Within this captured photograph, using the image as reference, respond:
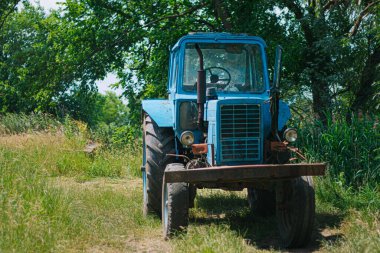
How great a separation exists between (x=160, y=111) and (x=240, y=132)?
1.38 metres

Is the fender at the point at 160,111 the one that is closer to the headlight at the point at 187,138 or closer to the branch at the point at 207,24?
the headlight at the point at 187,138

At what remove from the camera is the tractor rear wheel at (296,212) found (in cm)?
587

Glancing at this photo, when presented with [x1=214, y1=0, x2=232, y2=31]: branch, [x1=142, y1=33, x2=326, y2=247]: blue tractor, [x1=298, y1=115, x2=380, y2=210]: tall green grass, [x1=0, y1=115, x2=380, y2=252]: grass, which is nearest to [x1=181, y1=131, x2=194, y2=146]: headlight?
[x1=142, y1=33, x2=326, y2=247]: blue tractor

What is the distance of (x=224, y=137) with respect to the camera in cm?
594

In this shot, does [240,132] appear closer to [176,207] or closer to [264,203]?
[176,207]

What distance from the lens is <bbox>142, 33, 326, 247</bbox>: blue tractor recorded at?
5816 mm

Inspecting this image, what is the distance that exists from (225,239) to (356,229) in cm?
150

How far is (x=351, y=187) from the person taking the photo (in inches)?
311

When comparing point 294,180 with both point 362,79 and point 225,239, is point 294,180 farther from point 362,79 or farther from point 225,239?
point 362,79

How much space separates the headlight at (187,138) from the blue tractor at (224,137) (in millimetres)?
11

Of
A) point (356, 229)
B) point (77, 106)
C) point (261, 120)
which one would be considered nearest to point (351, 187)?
point (356, 229)

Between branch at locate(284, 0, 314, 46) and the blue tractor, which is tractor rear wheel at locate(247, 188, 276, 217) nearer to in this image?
the blue tractor

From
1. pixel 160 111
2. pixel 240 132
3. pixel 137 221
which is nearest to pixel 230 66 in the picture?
pixel 160 111

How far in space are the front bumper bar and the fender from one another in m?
1.28
